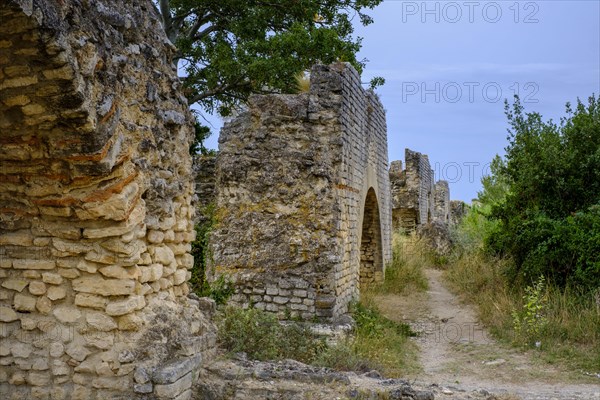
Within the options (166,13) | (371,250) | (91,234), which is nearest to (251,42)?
(166,13)

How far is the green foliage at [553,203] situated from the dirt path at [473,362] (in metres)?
1.51

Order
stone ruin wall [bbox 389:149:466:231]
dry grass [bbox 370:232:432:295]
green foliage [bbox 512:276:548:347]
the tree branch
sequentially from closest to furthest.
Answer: green foliage [bbox 512:276:548:347] → dry grass [bbox 370:232:432:295] → the tree branch → stone ruin wall [bbox 389:149:466:231]

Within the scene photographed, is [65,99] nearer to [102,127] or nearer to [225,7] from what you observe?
[102,127]

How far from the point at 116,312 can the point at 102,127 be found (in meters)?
1.22

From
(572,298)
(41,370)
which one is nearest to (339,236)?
(572,298)

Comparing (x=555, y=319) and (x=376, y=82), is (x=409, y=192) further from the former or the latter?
(x=555, y=319)

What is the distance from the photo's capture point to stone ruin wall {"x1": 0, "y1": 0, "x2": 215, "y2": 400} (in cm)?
347

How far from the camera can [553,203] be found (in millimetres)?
10328

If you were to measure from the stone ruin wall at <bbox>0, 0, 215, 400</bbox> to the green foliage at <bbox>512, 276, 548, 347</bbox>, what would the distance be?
5476 mm

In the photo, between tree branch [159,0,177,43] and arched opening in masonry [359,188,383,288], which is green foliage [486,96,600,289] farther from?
tree branch [159,0,177,43]

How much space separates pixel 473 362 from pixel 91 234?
555 centimetres

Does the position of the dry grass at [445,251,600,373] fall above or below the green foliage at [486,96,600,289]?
below

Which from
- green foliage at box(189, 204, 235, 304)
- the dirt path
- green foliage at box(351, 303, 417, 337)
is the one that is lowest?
the dirt path

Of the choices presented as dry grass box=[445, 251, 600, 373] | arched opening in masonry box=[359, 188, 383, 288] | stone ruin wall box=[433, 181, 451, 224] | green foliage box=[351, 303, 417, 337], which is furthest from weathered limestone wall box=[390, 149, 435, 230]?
green foliage box=[351, 303, 417, 337]
